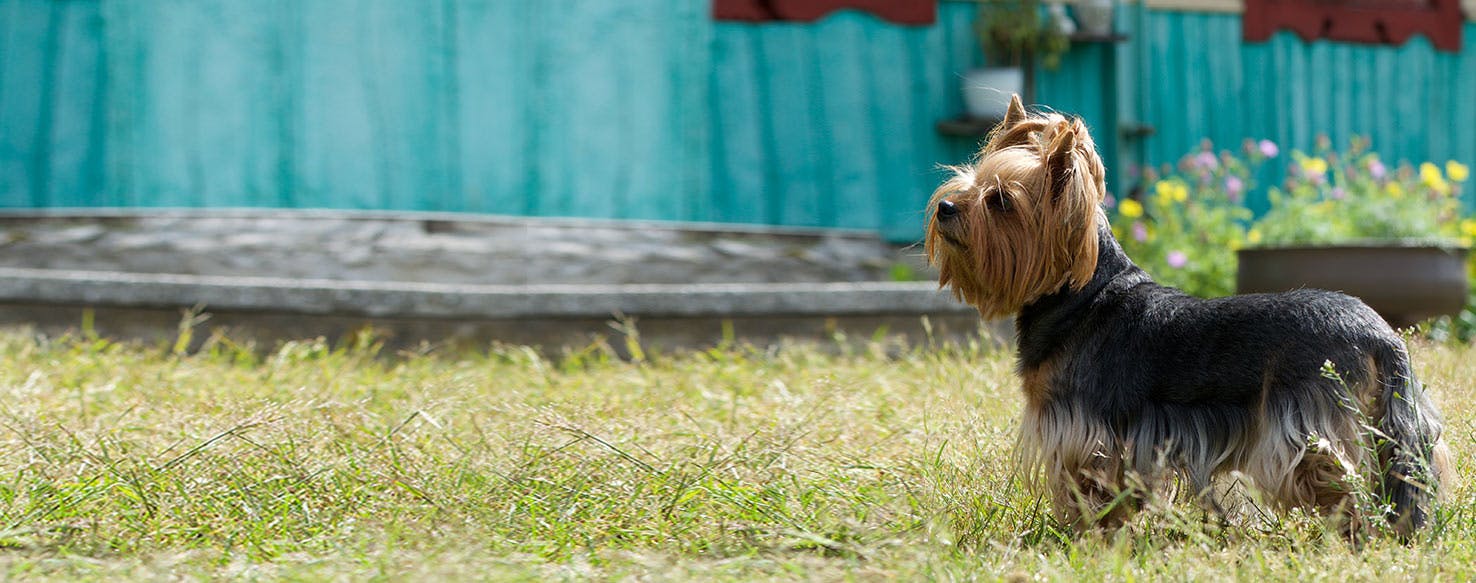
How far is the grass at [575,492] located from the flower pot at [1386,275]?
35.7 inches

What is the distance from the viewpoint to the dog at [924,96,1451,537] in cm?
272

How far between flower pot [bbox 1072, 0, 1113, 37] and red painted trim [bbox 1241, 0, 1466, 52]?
1.18m

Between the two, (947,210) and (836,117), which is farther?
(836,117)

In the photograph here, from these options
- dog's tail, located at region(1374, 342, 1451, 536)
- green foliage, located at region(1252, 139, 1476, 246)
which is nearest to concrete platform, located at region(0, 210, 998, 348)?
green foliage, located at region(1252, 139, 1476, 246)

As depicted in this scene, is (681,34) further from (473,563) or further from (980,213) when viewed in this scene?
(473,563)

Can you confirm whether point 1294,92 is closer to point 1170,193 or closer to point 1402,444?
point 1170,193

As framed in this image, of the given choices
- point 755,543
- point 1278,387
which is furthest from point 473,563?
point 1278,387

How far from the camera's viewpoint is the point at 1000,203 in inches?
116

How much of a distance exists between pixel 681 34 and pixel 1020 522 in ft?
15.7

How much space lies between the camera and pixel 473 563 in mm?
2562

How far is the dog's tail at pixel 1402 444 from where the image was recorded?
8.91 ft

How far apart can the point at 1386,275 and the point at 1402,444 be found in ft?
9.87

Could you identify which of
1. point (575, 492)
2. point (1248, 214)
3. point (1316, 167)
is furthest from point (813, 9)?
point (575, 492)

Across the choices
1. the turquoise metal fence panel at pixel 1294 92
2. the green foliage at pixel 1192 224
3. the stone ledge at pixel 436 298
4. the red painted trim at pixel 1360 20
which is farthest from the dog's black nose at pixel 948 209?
the red painted trim at pixel 1360 20
